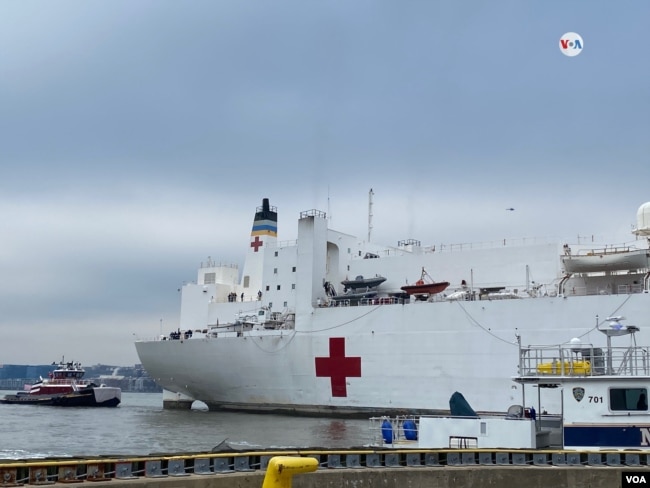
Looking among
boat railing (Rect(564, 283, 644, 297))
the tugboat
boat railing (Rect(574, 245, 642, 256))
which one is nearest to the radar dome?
boat railing (Rect(574, 245, 642, 256))

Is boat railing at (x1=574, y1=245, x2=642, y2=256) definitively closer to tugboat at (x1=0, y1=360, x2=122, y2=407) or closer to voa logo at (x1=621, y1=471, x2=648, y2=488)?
voa logo at (x1=621, y1=471, x2=648, y2=488)

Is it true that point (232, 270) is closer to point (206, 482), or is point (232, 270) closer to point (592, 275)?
point (592, 275)

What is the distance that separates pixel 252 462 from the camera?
5.51 meters

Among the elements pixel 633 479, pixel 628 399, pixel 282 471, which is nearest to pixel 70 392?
pixel 628 399

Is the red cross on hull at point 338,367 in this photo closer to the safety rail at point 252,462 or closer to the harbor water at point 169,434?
the harbor water at point 169,434

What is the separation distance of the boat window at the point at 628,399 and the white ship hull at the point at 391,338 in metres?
9.11

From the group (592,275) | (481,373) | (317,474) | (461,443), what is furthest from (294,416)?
(317,474)

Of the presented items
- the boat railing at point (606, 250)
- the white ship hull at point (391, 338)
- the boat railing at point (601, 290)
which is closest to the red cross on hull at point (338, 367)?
the white ship hull at point (391, 338)

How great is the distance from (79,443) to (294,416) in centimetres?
738

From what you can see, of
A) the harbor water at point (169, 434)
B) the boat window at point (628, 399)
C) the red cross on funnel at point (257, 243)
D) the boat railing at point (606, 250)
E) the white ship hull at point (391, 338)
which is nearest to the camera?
the boat window at point (628, 399)

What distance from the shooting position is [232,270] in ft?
94.9

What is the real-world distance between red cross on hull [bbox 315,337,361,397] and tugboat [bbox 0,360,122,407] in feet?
52.2

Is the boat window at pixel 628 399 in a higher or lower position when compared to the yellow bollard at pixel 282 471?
lower

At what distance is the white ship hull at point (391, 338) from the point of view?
18.2 metres
